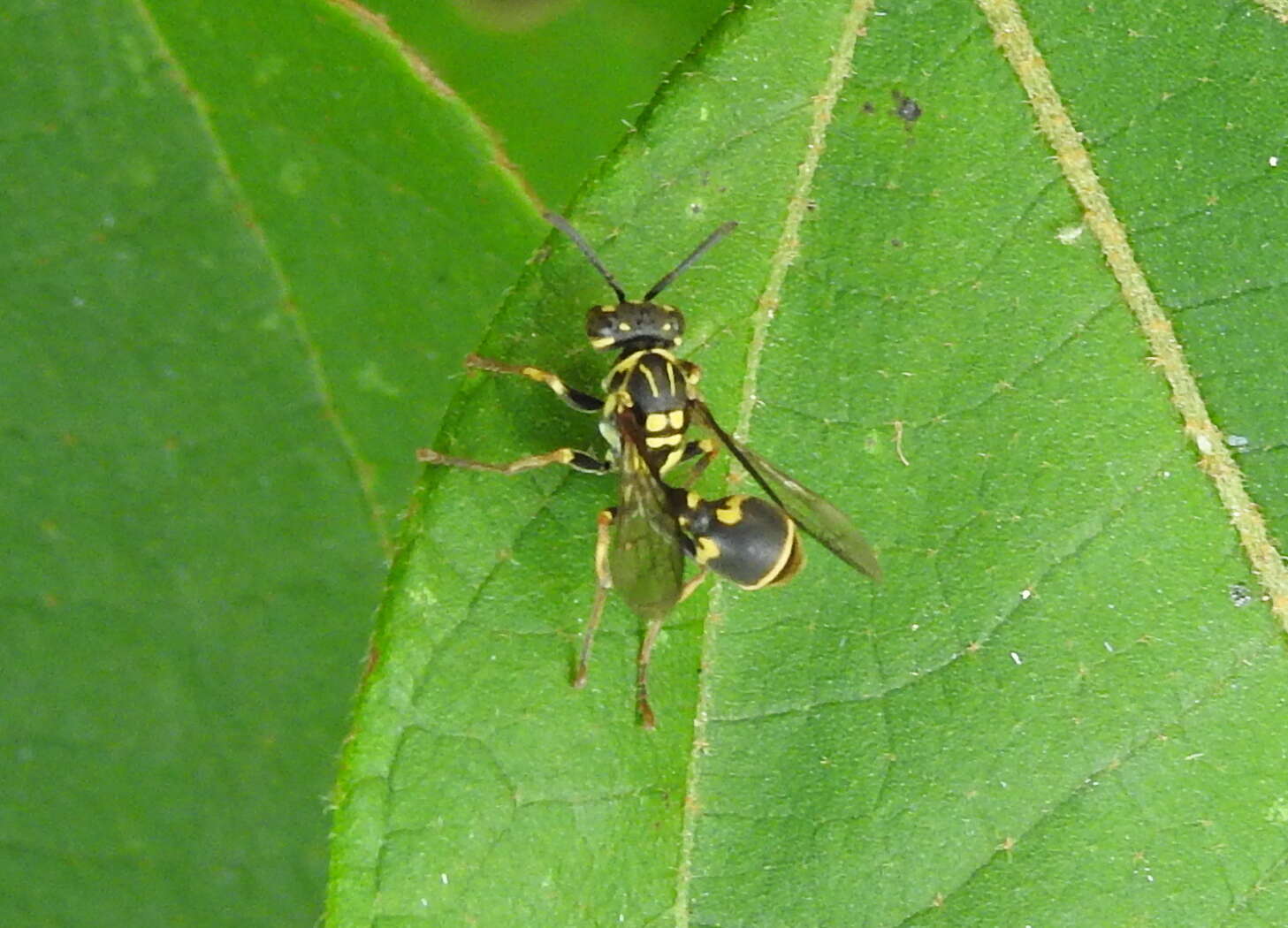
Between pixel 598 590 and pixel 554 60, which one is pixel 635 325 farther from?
pixel 554 60

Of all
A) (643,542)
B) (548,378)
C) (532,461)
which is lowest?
(643,542)

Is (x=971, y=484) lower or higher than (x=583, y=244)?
lower

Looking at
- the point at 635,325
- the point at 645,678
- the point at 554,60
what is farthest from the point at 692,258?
the point at 554,60

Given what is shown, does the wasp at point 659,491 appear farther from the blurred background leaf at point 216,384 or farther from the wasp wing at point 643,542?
the blurred background leaf at point 216,384

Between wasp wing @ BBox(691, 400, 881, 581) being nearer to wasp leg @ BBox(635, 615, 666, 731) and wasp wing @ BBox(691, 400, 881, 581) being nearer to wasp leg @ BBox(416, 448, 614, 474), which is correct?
wasp leg @ BBox(416, 448, 614, 474)

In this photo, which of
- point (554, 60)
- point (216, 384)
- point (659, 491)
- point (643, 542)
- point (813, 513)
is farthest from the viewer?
point (554, 60)

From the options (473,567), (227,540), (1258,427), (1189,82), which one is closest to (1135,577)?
(1258,427)
